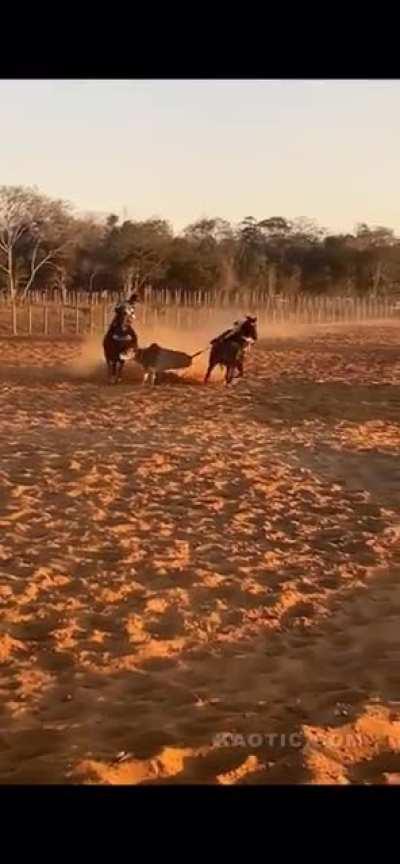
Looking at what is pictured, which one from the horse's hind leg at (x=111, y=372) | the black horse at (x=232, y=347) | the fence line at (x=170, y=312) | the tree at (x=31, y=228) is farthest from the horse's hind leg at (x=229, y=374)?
the tree at (x=31, y=228)

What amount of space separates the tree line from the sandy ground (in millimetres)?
15864

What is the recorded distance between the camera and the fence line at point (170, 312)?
26.1 m

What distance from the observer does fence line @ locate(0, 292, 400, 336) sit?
2606 cm

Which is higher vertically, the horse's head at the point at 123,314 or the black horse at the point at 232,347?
the horse's head at the point at 123,314

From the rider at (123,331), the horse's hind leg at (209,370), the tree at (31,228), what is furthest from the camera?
the tree at (31,228)

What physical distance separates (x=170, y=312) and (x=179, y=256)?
35.8 ft

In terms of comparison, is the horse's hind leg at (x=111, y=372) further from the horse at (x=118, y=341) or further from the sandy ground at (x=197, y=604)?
the sandy ground at (x=197, y=604)

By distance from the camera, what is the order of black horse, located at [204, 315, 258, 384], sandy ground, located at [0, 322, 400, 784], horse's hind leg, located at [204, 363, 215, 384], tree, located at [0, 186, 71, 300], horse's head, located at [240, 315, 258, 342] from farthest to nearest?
tree, located at [0, 186, 71, 300], horse's hind leg, located at [204, 363, 215, 384], horse's head, located at [240, 315, 258, 342], black horse, located at [204, 315, 258, 384], sandy ground, located at [0, 322, 400, 784]

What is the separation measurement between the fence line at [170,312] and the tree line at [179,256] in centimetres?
85

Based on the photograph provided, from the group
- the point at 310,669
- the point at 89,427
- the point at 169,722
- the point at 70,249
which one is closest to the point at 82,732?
the point at 169,722

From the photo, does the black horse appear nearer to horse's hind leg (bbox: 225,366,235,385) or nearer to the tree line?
horse's hind leg (bbox: 225,366,235,385)

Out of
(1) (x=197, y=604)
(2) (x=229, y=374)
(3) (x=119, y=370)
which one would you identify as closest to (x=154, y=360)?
(3) (x=119, y=370)

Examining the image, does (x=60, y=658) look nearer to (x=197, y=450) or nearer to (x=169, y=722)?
(x=169, y=722)

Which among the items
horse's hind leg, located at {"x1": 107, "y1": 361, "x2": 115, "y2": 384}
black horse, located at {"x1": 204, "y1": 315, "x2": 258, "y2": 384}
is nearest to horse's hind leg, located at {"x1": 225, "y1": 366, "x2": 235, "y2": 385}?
black horse, located at {"x1": 204, "y1": 315, "x2": 258, "y2": 384}
